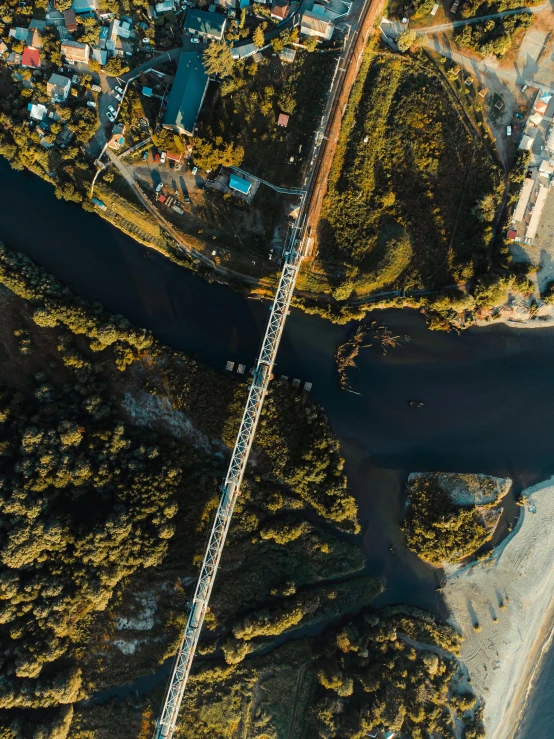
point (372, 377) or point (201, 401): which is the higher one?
point (372, 377)

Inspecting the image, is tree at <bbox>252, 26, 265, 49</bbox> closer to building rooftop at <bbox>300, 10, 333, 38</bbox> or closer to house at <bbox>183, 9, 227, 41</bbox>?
house at <bbox>183, 9, 227, 41</bbox>

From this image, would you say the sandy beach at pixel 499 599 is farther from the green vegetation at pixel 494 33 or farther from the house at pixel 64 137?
the house at pixel 64 137

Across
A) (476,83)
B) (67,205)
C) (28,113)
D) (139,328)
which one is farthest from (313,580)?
(28,113)

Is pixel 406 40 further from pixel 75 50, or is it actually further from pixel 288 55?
pixel 75 50

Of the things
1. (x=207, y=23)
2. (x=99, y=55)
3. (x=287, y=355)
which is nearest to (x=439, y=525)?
(x=287, y=355)

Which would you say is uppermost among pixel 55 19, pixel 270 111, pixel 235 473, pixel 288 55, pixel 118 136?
pixel 288 55

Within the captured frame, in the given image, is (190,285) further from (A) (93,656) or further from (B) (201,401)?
(A) (93,656)

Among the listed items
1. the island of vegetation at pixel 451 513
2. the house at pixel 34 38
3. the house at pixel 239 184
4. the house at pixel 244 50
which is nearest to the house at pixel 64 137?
the house at pixel 34 38
